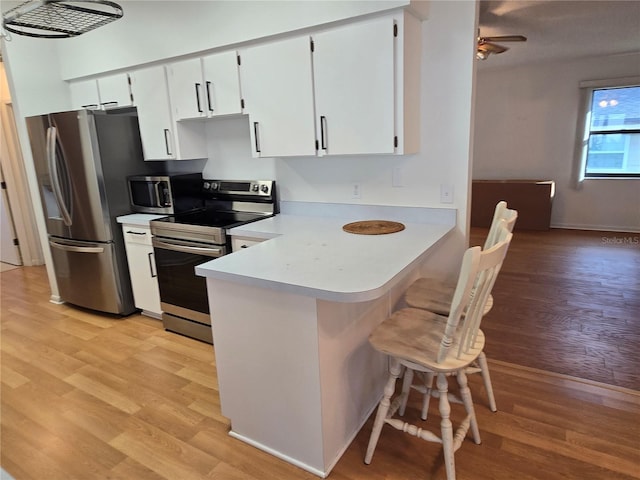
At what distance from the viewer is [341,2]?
6.73 feet

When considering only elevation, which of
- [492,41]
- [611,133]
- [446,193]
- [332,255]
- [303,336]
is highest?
[492,41]

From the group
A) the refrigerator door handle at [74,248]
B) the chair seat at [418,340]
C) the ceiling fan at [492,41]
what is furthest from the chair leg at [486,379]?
the ceiling fan at [492,41]

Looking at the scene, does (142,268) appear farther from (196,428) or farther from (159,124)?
(196,428)

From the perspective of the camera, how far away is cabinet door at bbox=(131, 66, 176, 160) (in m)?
2.91

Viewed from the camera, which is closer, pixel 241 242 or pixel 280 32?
pixel 280 32

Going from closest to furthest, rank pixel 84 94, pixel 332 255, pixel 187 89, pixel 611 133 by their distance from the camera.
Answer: pixel 332 255
pixel 187 89
pixel 84 94
pixel 611 133

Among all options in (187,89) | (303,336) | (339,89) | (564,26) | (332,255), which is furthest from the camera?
(564,26)

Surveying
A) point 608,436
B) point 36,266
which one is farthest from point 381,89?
point 36,266

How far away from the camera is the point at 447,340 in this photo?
1.41 metres

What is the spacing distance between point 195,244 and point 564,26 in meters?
4.17

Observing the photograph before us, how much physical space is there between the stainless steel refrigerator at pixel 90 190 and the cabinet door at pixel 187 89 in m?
0.57

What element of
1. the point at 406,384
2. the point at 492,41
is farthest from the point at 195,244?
the point at 492,41

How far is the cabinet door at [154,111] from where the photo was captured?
9.56 ft

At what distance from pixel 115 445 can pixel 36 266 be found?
4170mm
